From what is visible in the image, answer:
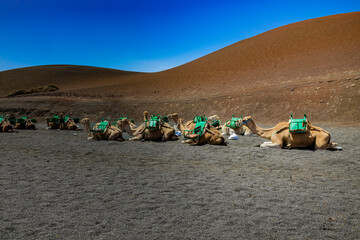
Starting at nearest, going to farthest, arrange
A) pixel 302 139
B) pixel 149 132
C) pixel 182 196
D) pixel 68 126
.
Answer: pixel 182 196 < pixel 302 139 < pixel 149 132 < pixel 68 126

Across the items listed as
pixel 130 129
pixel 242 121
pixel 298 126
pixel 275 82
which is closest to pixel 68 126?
pixel 130 129

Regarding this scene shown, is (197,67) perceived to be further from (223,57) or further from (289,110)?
(289,110)

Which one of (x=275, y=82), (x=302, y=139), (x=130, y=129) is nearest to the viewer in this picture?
(x=302, y=139)

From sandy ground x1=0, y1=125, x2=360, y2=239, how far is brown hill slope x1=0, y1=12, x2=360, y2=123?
53.3 ft

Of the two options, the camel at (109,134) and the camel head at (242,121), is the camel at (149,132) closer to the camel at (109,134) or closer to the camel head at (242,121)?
the camel at (109,134)

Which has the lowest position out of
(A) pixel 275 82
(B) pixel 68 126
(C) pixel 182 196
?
(C) pixel 182 196

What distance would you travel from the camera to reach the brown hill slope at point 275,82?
78.3ft

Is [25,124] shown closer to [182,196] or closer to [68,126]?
[68,126]

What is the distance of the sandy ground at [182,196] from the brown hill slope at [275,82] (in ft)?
53.3

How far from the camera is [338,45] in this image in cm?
3666

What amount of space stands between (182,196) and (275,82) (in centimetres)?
2800

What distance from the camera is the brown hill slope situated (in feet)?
78.3

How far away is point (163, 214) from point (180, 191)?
3.75 feet

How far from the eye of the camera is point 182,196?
5168 millimetres
